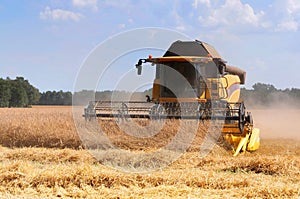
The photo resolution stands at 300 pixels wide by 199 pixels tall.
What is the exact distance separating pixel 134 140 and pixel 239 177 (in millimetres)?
4860

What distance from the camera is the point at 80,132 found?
11.9 m

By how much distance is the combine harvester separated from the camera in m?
10.5

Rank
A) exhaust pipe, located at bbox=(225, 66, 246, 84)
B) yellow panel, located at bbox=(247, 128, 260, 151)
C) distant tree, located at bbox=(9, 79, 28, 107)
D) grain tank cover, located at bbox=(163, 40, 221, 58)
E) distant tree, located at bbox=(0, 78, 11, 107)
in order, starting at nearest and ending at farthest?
yellow panel, located at bbox=(247, 128, 260, 151), grain tank cover, located at bbox=(163, 40, 221, 58), exhaust pipe, located at bbox=(225, 66, 246, 84), distant tree, located at bbox=(0, 78, 11, 107), distant tree, located at bbox=(9, 79, 28, 107)

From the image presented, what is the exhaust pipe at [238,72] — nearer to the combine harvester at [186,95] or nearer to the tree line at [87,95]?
the tree line at [87,95]

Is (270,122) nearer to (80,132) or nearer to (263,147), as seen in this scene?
(263,147)

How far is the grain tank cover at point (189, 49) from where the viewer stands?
1160cm

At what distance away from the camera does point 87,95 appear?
1153 centimetres

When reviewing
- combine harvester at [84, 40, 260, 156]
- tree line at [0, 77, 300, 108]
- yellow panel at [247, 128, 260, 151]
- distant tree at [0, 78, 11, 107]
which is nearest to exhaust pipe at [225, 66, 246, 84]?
tree line at [0, 77, 300, 108]

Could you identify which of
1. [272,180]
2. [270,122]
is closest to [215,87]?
[272,180]

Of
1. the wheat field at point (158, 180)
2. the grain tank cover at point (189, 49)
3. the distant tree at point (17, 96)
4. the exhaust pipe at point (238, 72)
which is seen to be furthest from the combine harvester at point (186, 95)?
the distant tree at point (17, 96)

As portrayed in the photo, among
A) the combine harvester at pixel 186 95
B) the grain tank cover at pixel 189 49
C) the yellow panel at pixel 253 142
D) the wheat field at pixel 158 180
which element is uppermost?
the grain tank cover at pixel 189 49

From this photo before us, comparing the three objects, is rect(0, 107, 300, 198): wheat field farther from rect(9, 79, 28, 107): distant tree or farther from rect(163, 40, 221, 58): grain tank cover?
rect(9, 79, 28, 107): distant tree

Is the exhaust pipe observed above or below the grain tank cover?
below

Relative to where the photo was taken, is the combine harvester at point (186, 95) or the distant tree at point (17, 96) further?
the distant tree at point (17, 96)
